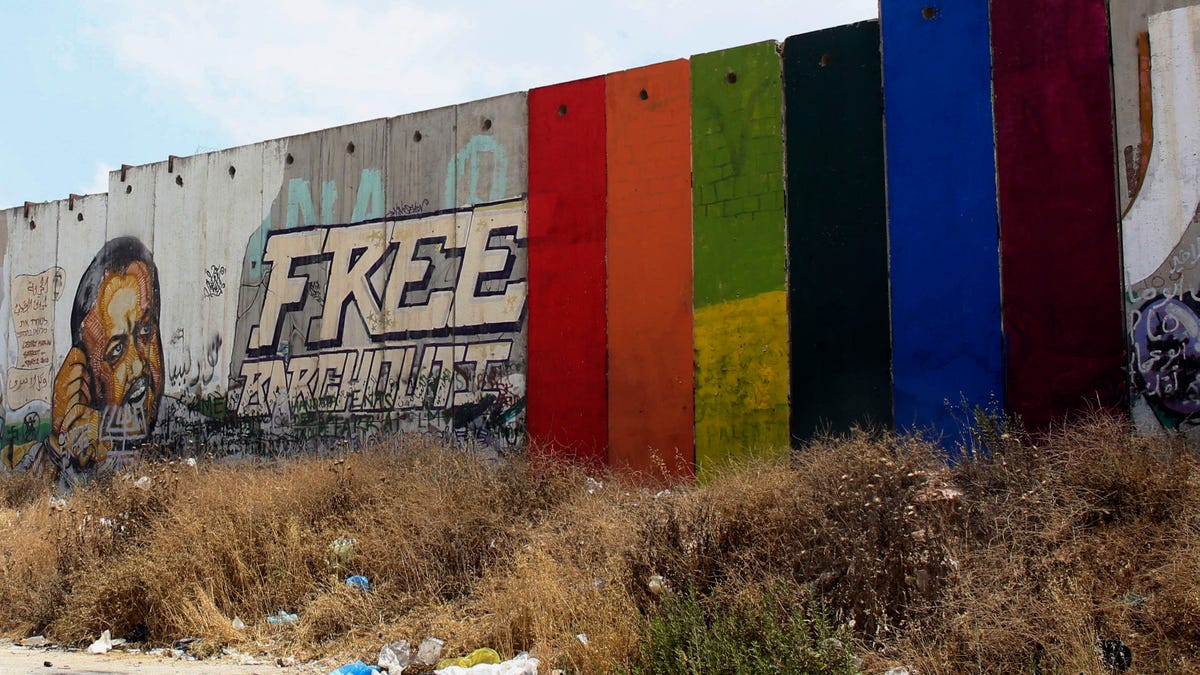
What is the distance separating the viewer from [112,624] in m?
9.29

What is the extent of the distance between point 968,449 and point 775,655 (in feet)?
18.3

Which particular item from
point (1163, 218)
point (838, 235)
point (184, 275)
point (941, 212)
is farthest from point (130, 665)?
point (1163, 218)

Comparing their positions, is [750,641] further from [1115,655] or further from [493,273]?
[493,273]

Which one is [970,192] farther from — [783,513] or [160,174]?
[160,174]

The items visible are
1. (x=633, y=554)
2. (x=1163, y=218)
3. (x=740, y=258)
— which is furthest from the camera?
(x=740, y=258)

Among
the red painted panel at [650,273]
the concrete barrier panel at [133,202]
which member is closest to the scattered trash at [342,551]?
the red painted panel at [650,273]

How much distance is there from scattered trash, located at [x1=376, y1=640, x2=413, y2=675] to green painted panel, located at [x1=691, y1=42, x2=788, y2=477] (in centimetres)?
498

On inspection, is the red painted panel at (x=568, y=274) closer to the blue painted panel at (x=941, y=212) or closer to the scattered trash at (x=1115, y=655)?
the blue painted panel at (x=941, y=212)

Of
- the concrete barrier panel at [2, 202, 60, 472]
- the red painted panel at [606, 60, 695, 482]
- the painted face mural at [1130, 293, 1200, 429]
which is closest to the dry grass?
the painted face mural at [1130, 293, 1200, 429]

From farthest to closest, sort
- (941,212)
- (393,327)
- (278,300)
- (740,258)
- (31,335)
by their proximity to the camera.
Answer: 1. (31,335)
2. (278,300)
3. (393,327)
4. (740,258)
5. (941,212)

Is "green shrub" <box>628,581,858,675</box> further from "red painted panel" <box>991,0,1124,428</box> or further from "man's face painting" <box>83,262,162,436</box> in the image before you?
"man's face painting" <box>83,262,162,436</box>

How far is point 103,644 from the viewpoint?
29.5ft

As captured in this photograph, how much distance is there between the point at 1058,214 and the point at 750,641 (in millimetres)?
6404

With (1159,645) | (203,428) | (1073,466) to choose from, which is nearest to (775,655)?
(1159,645)
